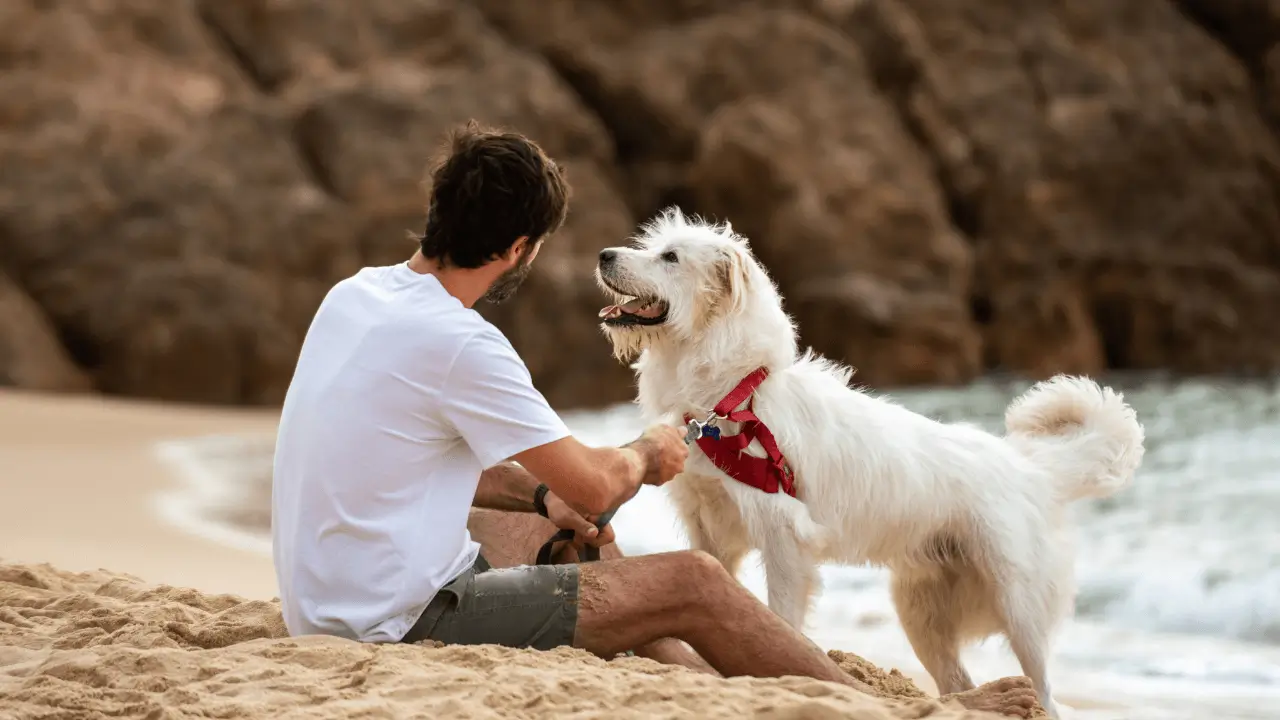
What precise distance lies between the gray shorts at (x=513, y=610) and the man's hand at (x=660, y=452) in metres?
0.33

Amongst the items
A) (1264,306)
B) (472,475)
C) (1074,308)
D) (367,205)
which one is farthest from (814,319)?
(472,475)

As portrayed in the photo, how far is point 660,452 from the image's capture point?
3518 millimetres

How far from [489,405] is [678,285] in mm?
1366

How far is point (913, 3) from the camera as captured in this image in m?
22.6

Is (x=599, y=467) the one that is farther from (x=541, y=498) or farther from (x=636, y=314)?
(x=636, y=314)

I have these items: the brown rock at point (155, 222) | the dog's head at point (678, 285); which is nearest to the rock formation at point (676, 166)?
the brown rock at point (155, 222)

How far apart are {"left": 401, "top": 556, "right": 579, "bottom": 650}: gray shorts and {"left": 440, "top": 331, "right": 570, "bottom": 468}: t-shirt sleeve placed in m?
0.43

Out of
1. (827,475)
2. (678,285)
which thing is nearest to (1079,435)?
(827,475)

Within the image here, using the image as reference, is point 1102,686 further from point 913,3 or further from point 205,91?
point 913,3

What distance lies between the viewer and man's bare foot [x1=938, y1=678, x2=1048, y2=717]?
349 centimetres

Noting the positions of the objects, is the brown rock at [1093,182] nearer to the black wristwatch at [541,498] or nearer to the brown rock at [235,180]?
the brown rock at [235,180]

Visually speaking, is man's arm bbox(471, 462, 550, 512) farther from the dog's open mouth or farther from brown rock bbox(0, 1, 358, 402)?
brown rock bbox(0, 1, 358, 402)

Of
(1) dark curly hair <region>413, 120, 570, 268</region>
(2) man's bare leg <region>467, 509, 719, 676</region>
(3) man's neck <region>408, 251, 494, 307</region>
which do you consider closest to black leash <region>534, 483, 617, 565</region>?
(2) man's bare leg <region>467, 509, 719, 676</region>

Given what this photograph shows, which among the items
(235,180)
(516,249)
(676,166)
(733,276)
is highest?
(676,166)
